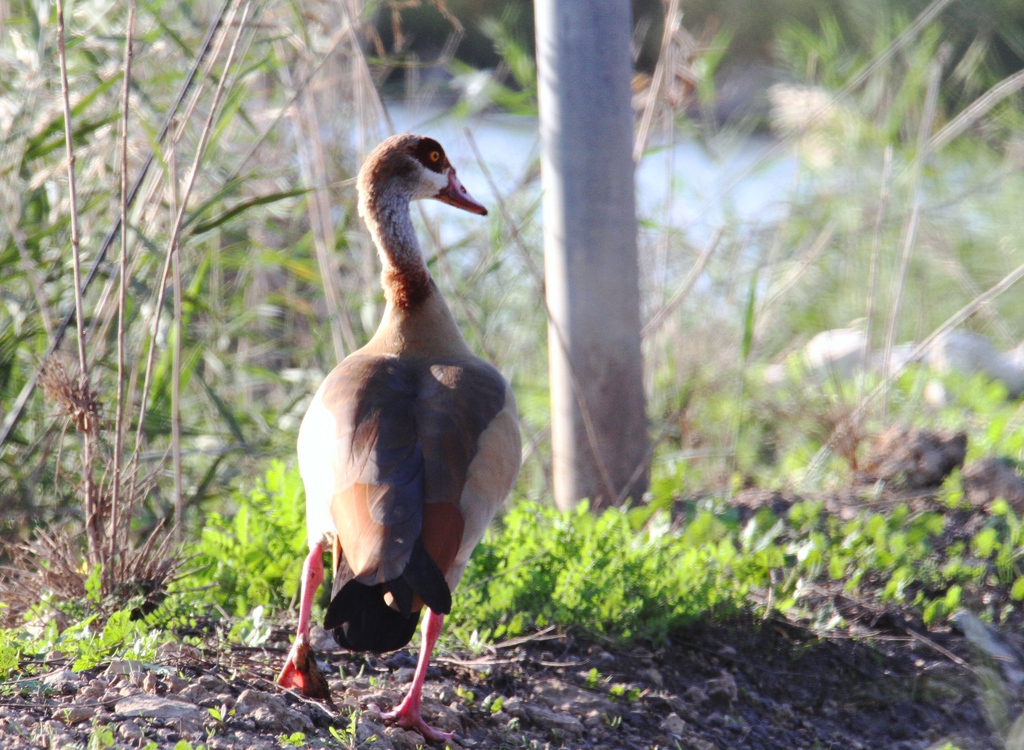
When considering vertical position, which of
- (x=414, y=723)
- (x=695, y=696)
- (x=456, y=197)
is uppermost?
(x=456, y=197)

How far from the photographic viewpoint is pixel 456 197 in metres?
3.34

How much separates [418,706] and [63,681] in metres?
0.76

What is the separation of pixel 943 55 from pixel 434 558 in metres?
3.59

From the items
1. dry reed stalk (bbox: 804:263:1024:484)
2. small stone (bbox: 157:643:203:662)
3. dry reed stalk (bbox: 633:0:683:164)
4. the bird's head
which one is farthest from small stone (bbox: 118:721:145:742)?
dry reed stalk (bbox: 804:263:1024:484)

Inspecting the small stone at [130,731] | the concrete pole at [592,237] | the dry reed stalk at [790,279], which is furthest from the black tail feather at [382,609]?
the dry reed stalk at [790,279]

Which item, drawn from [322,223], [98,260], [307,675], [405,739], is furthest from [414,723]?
[322,223]

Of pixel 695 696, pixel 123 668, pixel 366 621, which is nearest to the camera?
pixel 366 621

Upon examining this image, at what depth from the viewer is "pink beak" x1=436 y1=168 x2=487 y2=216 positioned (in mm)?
3312

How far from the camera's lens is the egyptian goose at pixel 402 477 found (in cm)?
219

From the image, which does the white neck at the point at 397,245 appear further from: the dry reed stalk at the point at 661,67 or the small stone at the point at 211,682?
the small stone at the point at 211,682

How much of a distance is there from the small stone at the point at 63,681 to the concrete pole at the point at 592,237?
68.2 inches

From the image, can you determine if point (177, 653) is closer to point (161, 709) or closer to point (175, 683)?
point (175, 683)

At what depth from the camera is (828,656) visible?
121 inches

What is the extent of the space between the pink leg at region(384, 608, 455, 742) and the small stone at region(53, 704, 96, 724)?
0.63 meters
